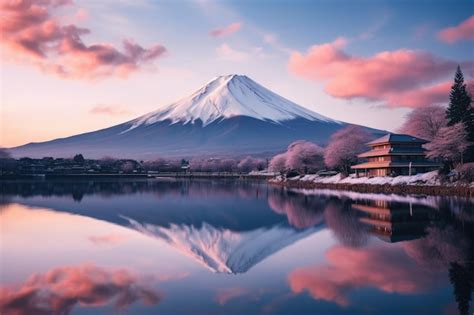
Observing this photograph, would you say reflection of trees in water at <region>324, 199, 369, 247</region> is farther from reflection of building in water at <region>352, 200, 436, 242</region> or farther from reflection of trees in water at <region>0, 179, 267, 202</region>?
reflection of trees in water at <region>0, 179, 267, 202</region>

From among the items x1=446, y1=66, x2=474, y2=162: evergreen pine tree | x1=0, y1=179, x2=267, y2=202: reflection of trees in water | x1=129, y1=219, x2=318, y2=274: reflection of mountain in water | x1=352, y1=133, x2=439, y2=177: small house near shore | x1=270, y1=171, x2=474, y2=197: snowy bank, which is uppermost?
x1=446, y1=66, x2=474, y2=162: evergreen pine tree

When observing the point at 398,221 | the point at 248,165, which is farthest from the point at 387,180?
the point at 248,165

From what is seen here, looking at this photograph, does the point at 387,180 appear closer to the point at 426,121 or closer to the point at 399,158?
the point at 399,158

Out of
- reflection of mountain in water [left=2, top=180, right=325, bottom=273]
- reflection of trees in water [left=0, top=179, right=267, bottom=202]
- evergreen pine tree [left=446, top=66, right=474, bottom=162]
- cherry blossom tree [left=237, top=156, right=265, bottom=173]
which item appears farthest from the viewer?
cherry blossom tree [left=237, top=156, right=265, bottom=173]

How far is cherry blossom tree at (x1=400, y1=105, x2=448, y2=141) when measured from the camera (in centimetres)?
5531

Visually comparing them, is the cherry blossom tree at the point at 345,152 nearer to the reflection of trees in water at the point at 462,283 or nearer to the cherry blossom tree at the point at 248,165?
the reflection of trees in water at the point at 462,283

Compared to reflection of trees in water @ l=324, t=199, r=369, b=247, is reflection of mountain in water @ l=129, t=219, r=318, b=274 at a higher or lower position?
lower

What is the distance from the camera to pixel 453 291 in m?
8.16

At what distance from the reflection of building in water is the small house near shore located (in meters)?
24.1

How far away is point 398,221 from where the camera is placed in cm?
1806

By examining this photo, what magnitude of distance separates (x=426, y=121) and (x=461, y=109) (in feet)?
56.1

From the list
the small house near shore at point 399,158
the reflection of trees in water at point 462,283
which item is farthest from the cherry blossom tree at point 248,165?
the reflection of trees in water at point 462,283

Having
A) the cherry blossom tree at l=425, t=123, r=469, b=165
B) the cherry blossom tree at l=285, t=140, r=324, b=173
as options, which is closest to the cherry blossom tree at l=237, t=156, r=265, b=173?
the cherry blossom tree at l=285, t=140, r=324, b=173

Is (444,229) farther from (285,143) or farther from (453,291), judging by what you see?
(285,143)
